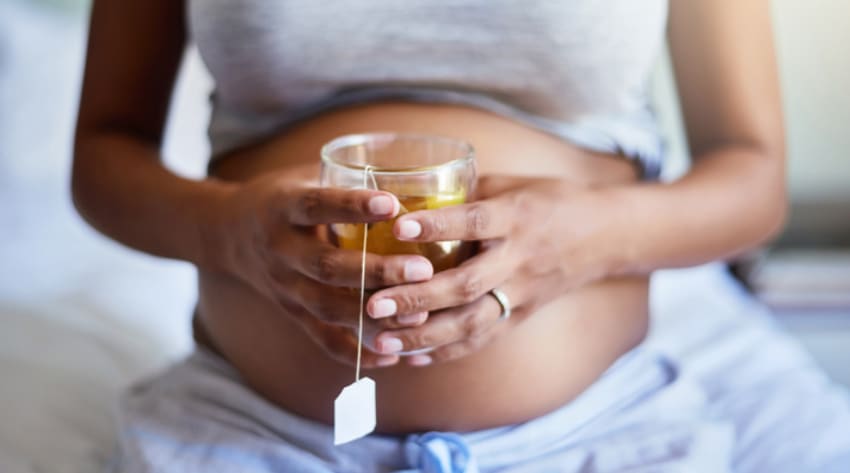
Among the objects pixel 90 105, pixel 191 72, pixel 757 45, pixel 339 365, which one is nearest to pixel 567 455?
pixel 339 365

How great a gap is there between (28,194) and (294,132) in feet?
3.06

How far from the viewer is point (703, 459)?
71 centimetres

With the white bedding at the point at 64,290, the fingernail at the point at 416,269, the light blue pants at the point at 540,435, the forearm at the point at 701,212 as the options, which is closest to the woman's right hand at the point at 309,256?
the fingernail at the point at 416,269

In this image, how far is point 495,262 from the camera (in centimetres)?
62

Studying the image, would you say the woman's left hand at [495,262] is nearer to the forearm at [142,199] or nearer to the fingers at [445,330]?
the fingers at [445,330]

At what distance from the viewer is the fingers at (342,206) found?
0.55 m

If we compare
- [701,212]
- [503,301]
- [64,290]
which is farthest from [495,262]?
[64,290]

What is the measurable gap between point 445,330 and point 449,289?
40 millimetres

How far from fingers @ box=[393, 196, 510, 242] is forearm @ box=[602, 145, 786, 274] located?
0.49 feet

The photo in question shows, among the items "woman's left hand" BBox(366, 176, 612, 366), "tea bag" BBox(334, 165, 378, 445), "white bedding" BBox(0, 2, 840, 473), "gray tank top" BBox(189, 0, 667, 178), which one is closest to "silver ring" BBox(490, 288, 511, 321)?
"woman's left hand" BBox(366, 176, 612, 366)

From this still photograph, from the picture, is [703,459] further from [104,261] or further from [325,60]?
[104,261]

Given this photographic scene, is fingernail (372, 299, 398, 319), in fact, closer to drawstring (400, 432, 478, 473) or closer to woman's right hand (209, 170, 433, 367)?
woman's right hand (209, 170, 433, 367)

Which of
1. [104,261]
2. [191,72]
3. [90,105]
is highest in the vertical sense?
[90,105]

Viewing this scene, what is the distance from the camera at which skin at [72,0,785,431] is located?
0.61 meters
